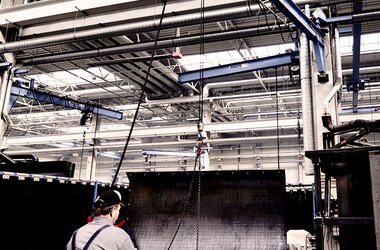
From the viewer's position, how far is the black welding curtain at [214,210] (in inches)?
213

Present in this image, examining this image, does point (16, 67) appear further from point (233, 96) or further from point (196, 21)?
point (233, 96)

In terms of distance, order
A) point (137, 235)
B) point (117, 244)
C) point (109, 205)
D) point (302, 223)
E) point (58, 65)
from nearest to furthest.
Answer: point (117, 244)
point (109, 205)
point (137, 235)
point (302, 223)
point (58, 65)

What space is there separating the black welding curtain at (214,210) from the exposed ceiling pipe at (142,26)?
2.59 meters

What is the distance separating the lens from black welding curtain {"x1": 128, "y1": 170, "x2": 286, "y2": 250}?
541 cm

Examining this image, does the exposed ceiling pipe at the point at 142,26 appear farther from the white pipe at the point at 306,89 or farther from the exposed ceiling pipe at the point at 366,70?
the exposed ceiling pipe at the point at 366,70

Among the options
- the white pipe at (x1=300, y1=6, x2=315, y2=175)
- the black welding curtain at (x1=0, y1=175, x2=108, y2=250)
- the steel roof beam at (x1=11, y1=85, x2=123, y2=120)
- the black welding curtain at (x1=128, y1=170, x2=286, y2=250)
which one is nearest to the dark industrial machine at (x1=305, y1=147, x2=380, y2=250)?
the black welding curtain at (x1=128, y1=170, x2=286, y2=250)

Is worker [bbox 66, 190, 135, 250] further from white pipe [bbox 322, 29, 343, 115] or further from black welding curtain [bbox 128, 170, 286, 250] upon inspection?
white pipe [bbox 322, 29, 343, 115]

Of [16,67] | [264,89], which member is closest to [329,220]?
[16,67]

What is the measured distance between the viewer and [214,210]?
5.71 metres

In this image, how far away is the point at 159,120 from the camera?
48.0ft

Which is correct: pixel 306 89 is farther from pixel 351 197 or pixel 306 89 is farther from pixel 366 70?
pixel 366 70

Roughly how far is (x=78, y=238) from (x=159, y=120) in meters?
12.5

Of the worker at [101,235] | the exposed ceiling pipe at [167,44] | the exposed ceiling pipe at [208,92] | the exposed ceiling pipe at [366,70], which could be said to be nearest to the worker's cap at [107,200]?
the worker at [101,235]

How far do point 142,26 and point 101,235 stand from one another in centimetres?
499
